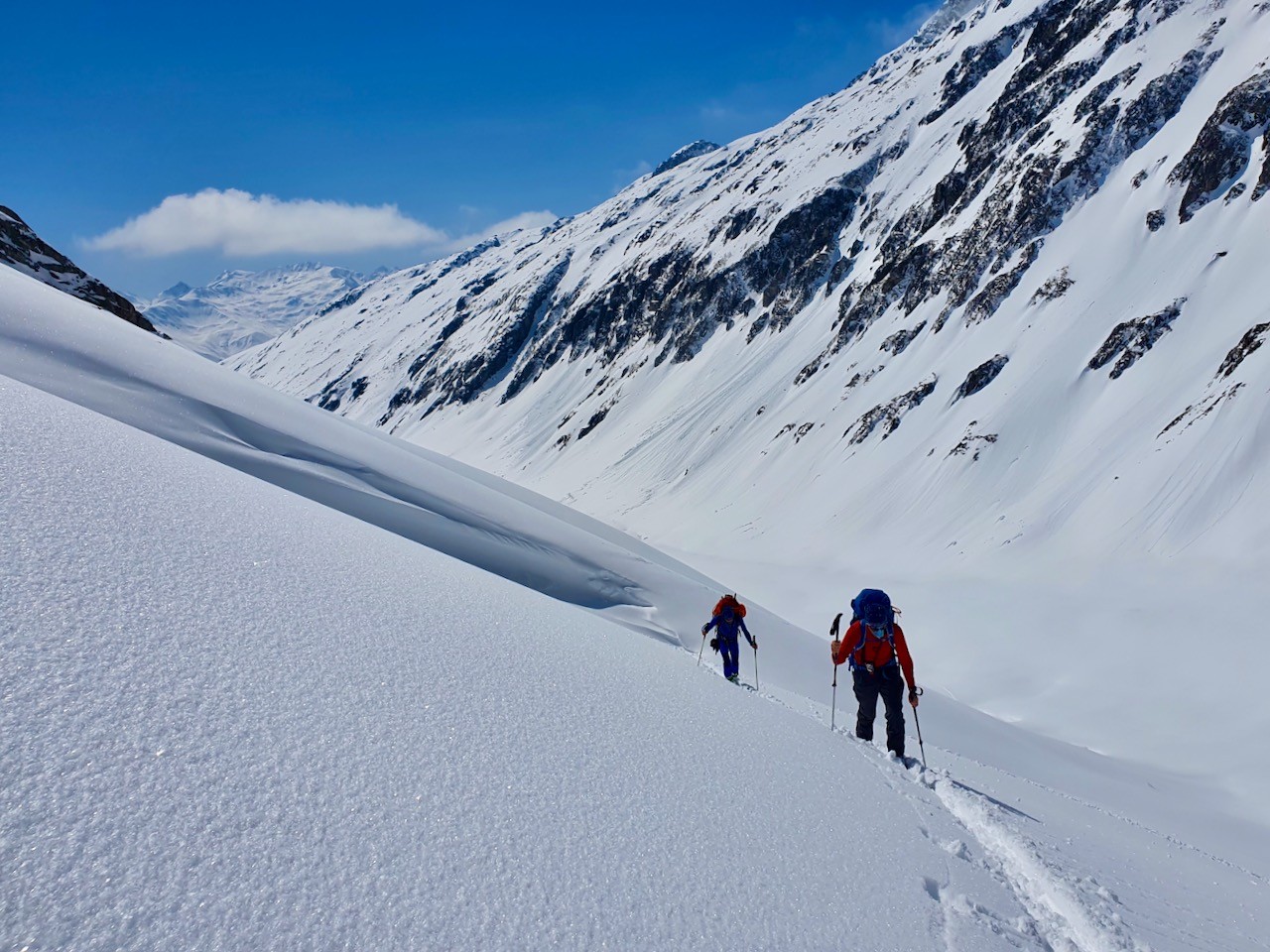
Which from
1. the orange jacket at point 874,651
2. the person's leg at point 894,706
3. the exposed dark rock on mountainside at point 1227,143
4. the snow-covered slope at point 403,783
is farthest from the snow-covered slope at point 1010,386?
the snow-covered slope at point 403,783

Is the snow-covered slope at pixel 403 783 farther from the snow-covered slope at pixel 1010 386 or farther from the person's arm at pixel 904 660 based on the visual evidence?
the snow-covered slope at pixel 1010 386

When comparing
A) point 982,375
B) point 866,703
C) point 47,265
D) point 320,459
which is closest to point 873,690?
point 866,703

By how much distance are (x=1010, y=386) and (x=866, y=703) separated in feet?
127

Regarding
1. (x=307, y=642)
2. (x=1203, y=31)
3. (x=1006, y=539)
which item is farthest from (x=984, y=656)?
(x=1203, y=31)

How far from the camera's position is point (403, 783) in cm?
307

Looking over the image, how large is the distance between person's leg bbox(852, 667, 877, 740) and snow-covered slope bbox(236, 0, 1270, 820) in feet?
33.0

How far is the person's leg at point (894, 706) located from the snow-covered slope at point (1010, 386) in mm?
9992

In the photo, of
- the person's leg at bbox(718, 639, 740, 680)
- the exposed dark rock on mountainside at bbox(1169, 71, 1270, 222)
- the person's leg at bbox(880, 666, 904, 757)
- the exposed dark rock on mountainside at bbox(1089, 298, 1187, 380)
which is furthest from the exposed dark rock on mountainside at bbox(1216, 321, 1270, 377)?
the person's leg at bbox(880, 666, 904, 757)

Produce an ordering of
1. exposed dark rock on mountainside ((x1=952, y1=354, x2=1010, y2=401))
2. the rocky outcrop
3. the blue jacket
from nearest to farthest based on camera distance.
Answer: the blue jacket < exposed dark rock on mountainside ((x1=952, y1=354, x2=1010, y2=401)) < the rocky outcrop

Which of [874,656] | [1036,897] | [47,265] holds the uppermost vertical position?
[47,265]

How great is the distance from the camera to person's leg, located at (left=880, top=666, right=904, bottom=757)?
7754 millimetres

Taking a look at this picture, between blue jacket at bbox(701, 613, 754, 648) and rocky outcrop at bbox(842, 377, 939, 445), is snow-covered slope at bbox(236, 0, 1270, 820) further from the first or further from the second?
blue jacket at bbox(701, 613, 754, 648)

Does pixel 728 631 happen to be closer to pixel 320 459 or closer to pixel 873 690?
pixel 873 690

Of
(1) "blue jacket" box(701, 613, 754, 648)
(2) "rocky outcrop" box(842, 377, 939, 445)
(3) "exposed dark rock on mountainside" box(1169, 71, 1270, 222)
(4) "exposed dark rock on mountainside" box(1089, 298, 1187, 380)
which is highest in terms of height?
(3) "exposed dark rock on mountainside" box(1169, 71, 1270, 222)
